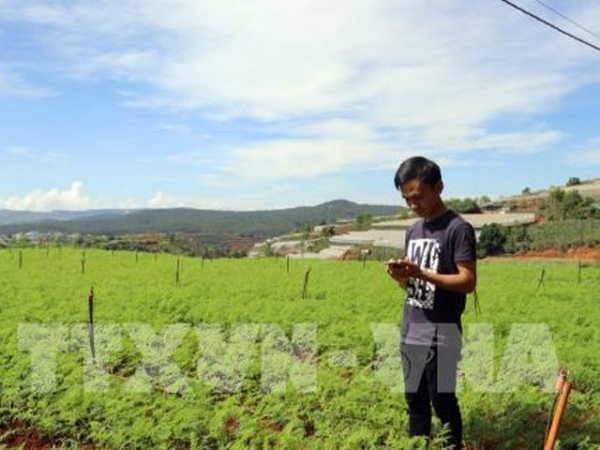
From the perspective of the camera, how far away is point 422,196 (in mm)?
3963

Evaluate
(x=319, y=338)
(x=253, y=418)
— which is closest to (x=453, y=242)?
(x=253, y=418)

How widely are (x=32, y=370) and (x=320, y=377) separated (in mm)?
3075

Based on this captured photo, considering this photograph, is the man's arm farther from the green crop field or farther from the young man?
the green crop field

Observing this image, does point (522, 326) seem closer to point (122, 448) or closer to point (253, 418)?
point (253, 418)

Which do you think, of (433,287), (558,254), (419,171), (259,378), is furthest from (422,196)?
(558,254)

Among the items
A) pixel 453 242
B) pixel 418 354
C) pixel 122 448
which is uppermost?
pixel 453 242

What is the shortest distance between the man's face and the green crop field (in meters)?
1.55

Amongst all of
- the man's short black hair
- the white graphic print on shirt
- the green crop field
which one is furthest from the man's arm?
the green crop field

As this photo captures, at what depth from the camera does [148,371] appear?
23.5 ft

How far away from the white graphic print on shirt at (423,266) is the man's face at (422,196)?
0.20 meters

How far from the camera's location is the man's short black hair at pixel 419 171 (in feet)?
12.9

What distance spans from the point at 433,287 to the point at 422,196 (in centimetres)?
58

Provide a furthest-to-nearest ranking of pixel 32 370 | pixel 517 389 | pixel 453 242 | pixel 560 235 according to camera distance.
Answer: pixel 560 235
pixel 32 370
pixel 517 389
pixel 453 242

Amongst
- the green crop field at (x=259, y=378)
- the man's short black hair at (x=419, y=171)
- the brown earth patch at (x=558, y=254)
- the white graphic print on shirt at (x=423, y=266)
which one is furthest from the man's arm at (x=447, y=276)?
the brown earth patch at (x=558, y=254)
